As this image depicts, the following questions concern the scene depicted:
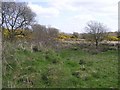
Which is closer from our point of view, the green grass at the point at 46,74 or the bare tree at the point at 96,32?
the green grass at the point at 46,74

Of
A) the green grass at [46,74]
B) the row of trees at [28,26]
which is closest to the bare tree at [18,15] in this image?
the row of trees at [28,26]

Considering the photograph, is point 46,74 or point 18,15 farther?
point 18,15

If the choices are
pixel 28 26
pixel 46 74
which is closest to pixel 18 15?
pixel 28 26

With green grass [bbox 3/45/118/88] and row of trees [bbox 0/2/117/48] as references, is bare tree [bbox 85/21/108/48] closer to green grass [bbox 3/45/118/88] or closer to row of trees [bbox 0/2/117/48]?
row of trees [bbox 0/2/117/48]

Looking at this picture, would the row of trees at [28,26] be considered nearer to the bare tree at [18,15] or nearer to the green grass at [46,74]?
the bare tree at [18,15]

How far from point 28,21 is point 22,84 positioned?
2277cm

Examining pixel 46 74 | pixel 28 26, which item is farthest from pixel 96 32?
pixel 46 74

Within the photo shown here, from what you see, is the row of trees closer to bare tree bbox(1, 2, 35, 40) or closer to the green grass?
bare tree bbox(1, 2, 35, 40)

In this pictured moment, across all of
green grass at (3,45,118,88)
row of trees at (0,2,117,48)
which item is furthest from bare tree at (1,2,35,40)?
green grass at (3,45,118,88)

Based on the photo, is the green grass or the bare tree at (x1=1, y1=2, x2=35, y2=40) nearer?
the green grass

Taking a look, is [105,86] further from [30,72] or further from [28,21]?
[28,21]

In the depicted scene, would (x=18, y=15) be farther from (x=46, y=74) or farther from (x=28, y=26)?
(x=46, y=74)

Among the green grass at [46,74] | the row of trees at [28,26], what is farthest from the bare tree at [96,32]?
the green grass at [46,74]

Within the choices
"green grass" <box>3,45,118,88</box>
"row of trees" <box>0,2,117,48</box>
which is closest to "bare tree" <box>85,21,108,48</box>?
"row of trees" <box>0,2,117,48</box>
